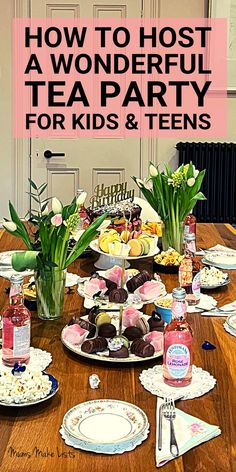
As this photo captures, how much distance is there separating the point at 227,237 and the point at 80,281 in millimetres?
1105

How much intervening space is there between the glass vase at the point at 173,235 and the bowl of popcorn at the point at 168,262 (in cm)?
13

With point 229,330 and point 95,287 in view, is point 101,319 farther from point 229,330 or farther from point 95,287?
point 229,330

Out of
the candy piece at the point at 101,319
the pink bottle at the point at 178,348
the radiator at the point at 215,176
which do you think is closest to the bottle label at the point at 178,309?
the pink bottle at the point at 178,348

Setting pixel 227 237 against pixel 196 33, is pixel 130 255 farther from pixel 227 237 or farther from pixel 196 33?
pixel 196 33

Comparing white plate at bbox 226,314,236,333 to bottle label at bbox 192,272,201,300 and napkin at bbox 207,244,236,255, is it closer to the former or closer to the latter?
bottle label at bbox 192,272,201,300

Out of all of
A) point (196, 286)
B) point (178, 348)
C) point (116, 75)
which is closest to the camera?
point (178, 348)

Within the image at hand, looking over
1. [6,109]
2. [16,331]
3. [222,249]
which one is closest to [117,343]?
[16,331]

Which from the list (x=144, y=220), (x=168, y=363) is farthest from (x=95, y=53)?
(x=168, y=363)

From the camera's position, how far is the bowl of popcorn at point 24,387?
1422mm

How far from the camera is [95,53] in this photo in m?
4.85

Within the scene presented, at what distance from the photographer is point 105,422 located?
4.46 ft

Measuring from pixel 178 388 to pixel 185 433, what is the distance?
0.65 feet

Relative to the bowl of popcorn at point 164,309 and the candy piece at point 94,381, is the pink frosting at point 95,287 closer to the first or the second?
the bowl of popcorn at point 164,309

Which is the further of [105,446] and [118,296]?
[118,296]
